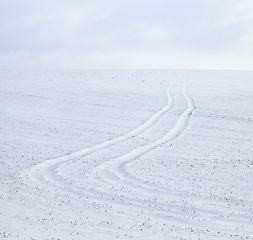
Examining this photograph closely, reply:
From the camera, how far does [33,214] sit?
2138cm

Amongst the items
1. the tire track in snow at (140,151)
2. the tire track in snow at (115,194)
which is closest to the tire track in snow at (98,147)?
Answer: the tire track in snow at (115,194)

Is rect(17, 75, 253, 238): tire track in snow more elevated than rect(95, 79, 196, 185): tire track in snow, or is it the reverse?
rect(95, 79, 196, 185): tire track in snow

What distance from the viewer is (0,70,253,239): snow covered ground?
20906 mm

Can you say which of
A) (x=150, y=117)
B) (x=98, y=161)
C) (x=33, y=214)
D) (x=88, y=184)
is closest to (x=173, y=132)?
(x=150, y=117)

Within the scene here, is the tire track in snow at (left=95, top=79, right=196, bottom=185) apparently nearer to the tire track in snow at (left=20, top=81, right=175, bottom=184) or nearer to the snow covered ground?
the snow covered ground

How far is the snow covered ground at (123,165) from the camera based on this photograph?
68.6ft

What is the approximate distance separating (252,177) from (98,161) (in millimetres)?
13744

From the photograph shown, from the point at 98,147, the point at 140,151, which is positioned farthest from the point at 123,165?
the point at 98,147

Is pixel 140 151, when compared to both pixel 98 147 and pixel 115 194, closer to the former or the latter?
pixel 98 147

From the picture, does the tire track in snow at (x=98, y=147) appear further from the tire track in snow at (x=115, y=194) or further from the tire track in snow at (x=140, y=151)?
the tire track in snow at (x=140, y=151)

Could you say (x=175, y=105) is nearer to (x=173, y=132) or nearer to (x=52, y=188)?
(x=173, y=132)

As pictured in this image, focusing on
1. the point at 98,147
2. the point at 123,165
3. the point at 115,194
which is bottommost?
the point at 115,194

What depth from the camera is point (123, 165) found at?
31.8 m

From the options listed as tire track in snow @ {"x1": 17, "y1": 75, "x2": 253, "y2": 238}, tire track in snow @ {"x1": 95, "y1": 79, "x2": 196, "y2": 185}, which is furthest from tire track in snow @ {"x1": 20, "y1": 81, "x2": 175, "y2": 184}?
tire track in snow @ {"x1": 95, "y1": 79, "x2": 196, "y2": 185}
